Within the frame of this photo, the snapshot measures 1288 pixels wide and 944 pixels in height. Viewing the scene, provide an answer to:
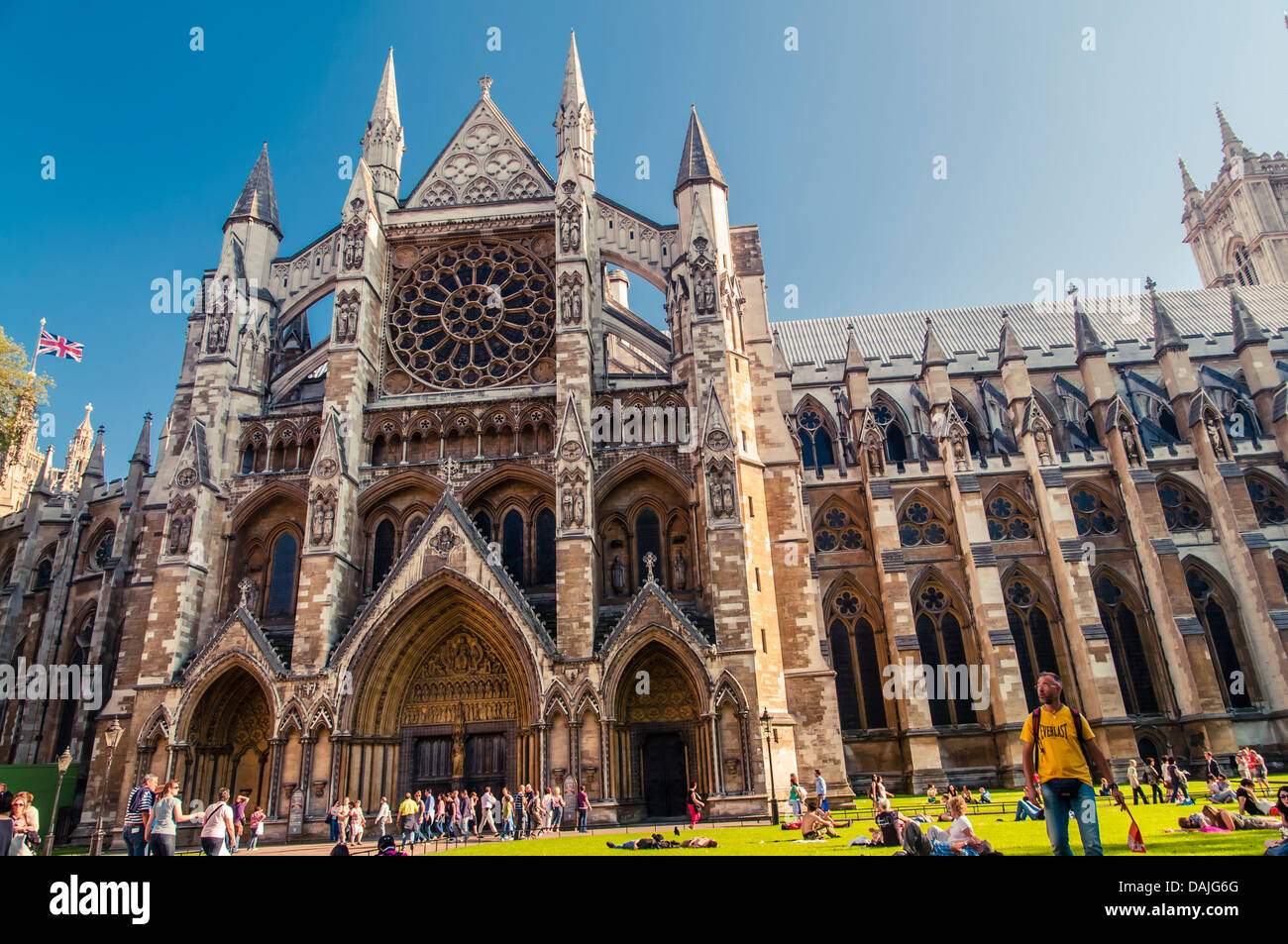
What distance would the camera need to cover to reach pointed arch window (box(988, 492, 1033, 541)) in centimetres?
3222

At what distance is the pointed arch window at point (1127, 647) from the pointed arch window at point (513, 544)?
21.6 meters

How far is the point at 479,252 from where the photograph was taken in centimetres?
2764

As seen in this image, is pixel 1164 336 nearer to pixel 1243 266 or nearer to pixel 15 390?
pixel 1243 266

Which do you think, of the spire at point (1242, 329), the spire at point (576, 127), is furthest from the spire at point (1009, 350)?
the spire at point (576, 127)

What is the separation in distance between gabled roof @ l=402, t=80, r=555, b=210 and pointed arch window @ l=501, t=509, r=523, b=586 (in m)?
11.1

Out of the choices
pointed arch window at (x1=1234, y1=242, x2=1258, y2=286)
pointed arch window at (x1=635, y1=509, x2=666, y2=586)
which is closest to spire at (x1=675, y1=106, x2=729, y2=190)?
pointed arch window at (x1=635, y1=509, x2=666, y2=586)

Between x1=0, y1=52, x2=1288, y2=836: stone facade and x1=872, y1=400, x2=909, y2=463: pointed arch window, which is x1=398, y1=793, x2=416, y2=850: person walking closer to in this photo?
x1=0, y1=52, x2=1288, y2=836: stone facade

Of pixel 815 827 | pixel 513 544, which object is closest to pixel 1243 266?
pixel 513 544

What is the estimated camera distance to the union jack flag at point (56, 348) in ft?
104

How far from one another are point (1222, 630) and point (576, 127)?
29.7m

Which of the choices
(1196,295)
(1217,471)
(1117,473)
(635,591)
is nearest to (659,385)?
(635,591)

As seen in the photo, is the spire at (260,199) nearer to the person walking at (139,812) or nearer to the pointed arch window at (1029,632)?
the person walking at (139,812)

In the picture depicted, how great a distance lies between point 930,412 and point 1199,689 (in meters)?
13.9

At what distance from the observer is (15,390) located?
28.7 metres
